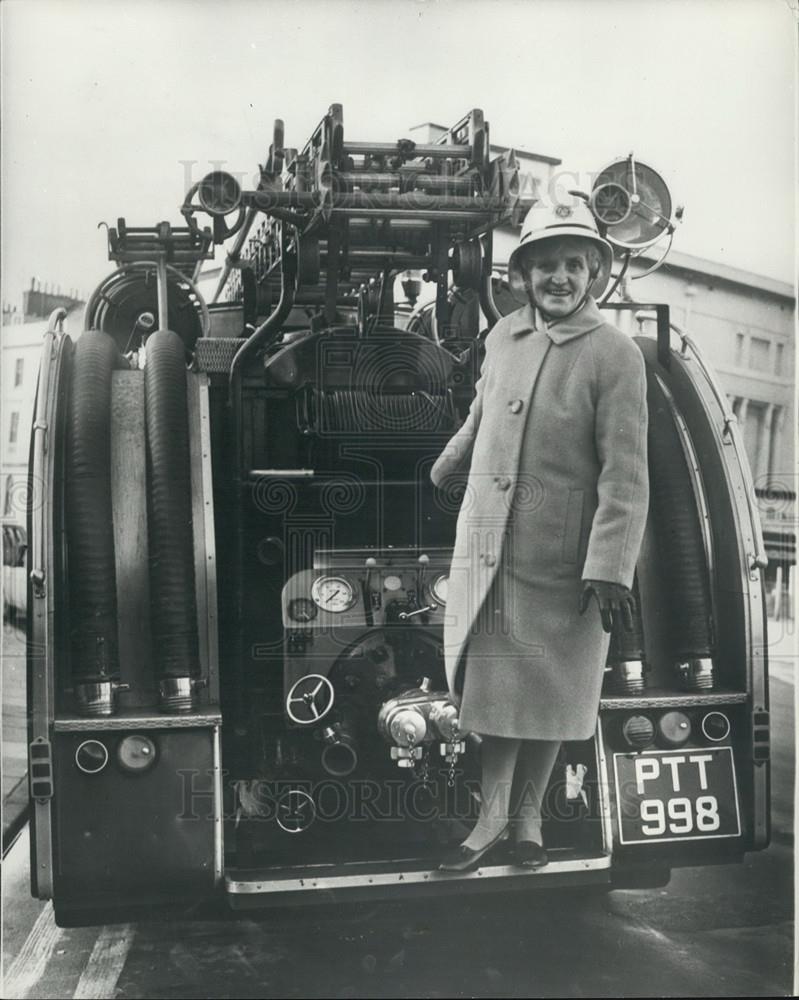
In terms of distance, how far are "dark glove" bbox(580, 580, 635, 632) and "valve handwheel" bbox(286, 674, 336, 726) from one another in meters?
0.97

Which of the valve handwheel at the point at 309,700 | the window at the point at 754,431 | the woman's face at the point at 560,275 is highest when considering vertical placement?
the woman's face at the point at 560,275

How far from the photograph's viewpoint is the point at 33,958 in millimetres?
3314

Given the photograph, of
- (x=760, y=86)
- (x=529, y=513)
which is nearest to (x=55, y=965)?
(x=529, y=513)

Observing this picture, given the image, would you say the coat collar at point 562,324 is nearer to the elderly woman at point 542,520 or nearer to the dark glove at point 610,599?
the elderly woman at point 542,520

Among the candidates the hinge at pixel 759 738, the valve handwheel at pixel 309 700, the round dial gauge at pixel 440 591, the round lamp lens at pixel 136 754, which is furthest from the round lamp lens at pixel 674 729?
the round lamp lens at pixel 136 754

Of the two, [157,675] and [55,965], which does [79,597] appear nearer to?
[157,675]

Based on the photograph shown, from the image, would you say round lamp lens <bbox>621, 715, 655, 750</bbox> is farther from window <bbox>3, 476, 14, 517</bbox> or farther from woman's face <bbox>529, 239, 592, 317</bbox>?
window <bbox>3, 476, 14, 517</bbox>

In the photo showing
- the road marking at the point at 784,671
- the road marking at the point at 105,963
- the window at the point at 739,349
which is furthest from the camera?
the road marking at the point at 784,671

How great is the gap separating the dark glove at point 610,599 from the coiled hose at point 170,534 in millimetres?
1298

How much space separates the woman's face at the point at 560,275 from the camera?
3.16m

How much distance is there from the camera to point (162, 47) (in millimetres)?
3496

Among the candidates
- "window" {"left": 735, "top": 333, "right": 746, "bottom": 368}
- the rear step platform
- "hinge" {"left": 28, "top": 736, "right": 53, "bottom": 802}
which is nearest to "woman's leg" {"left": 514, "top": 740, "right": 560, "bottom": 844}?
the rear step platform

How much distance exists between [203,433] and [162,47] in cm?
138

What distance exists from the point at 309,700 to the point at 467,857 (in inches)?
29.4
